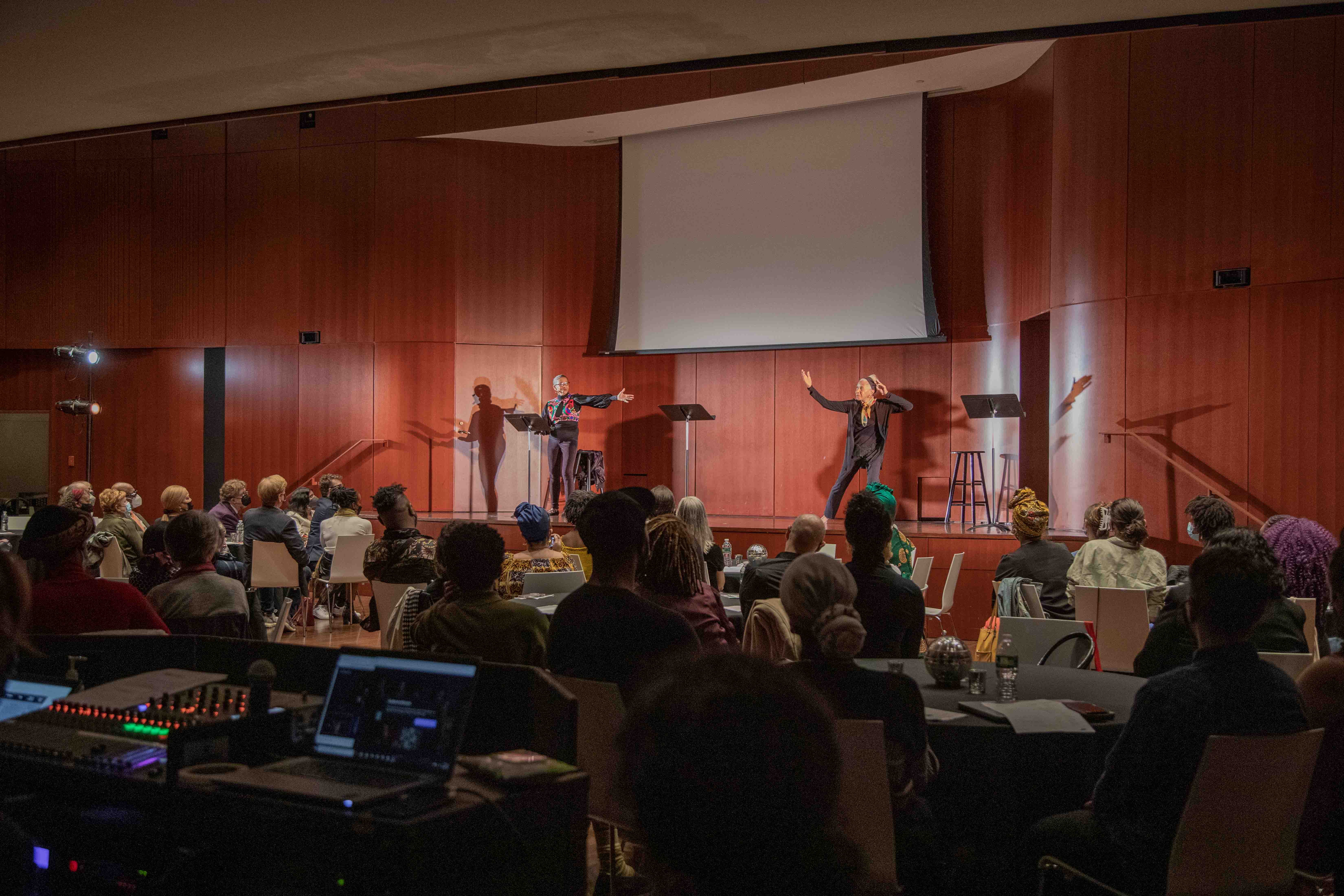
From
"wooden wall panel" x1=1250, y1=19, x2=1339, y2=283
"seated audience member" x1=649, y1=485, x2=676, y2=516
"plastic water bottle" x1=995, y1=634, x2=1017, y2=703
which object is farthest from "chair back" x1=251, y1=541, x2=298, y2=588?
"wooden wall panel" x1=1250, y1=19, x2=1339, y2=283

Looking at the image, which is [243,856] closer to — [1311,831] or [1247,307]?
[1311,831]

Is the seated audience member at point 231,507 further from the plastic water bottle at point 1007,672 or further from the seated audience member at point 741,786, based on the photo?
the seated audience member at point 741,786

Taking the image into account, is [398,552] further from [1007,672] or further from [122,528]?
[1007,672]

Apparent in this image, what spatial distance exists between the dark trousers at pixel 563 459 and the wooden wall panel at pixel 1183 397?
5891 millimetres

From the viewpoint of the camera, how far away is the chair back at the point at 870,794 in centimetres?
220

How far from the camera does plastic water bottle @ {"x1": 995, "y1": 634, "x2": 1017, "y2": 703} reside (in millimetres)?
2867

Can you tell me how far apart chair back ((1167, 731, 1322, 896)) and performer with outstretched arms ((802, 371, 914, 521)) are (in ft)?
27.0

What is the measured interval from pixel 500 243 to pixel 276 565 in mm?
6500

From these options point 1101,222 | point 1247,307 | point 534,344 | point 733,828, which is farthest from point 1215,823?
point 534,344

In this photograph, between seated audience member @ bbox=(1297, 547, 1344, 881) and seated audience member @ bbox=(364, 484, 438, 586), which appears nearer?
seated audience member @ bbox=(1297, 547, 1344, 881)

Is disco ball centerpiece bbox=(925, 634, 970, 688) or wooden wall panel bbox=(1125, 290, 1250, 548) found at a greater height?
wooden wall panel bbox=(1125, 290, 1250, 548)

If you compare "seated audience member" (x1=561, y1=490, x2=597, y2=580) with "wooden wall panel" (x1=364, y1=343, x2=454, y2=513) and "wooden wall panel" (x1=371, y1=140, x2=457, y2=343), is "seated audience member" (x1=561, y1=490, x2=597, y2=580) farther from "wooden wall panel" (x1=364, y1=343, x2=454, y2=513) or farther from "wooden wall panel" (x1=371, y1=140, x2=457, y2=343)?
"wooden wall panel" (x1=371, y1=140, x2=457, y2=343)

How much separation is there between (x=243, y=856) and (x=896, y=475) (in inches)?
408

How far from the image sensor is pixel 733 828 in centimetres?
94
